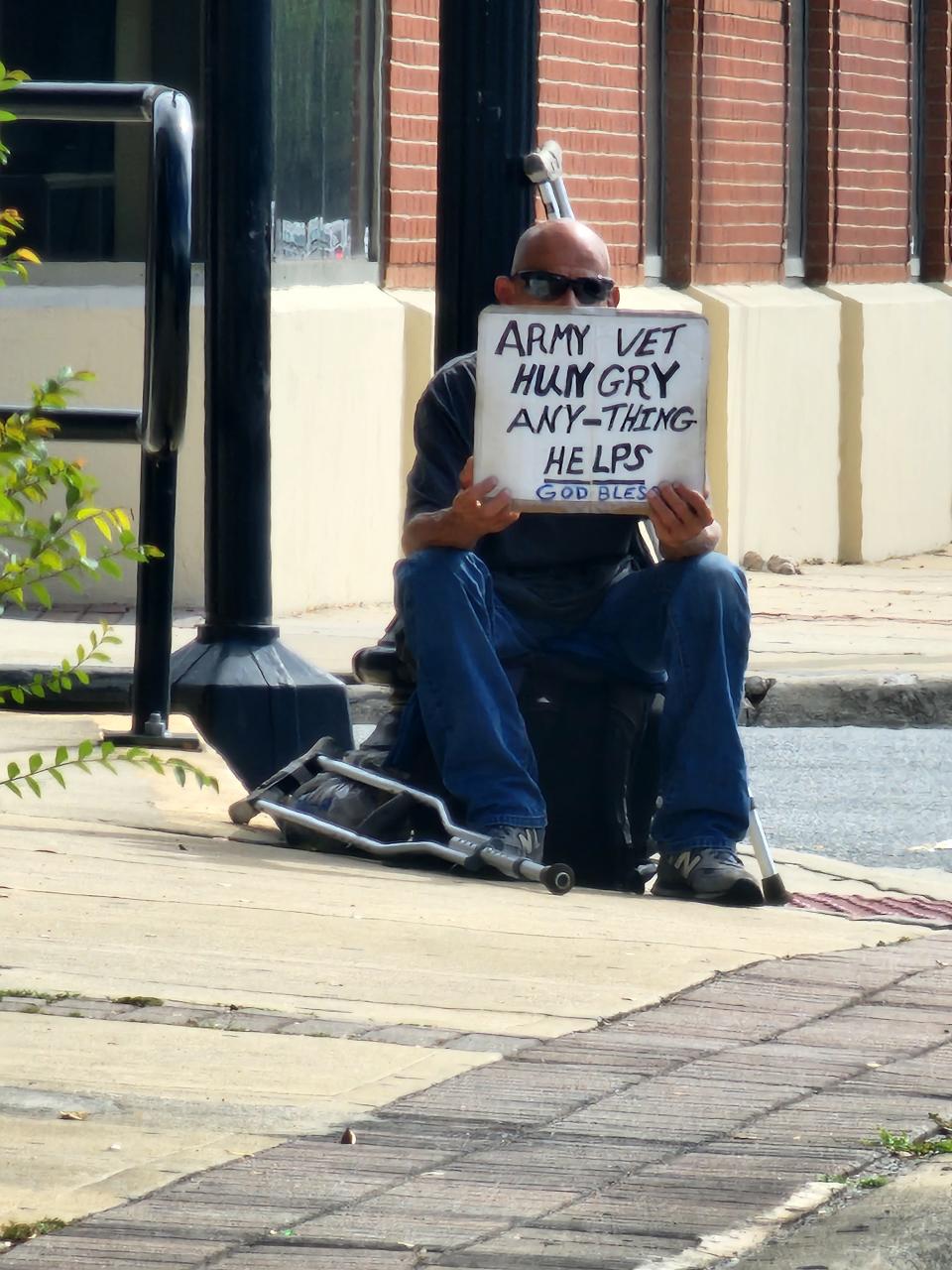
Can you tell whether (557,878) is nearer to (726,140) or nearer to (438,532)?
(438,532)

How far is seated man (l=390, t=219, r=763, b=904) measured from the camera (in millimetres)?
→ 5012

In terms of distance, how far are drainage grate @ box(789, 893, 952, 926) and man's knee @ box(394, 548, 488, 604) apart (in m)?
0.89

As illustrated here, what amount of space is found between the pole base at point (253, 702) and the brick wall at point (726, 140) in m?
7.59

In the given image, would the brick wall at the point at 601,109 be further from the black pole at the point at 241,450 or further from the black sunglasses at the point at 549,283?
the black sunglasses at the point at 549,283

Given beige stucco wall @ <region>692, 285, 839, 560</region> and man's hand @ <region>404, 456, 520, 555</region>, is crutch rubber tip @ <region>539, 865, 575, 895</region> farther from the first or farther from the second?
beige stucco wall @ <region>692, 285, 839, 560</region>

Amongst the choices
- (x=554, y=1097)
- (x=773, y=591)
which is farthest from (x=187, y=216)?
(x=773, y=591)

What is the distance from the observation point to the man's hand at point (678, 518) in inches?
198

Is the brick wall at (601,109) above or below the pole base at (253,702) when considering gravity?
above

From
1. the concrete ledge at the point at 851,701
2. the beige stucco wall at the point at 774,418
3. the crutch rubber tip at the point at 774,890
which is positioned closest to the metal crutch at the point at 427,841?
the crutch rubber tip at the point at 774,890

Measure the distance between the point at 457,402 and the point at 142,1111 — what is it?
2.33 meters

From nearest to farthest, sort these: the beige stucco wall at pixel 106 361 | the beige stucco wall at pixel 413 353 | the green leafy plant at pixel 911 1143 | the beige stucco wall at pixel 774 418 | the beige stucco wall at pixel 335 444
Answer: the green leafy plant at pixel 911 1143
the beige stucco wall at pixel 106 361
the beige stucco wall at pixel 335 444
the beige stucco wall at pixel 413 353
the beige stucco wall at pixel 774 418

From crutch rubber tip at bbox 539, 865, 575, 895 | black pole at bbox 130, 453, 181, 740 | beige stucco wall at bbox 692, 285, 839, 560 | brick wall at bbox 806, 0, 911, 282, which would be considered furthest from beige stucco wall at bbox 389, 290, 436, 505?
crutch rubber tip at bbox 539, 865, 575, 895

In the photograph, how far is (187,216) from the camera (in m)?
5.55

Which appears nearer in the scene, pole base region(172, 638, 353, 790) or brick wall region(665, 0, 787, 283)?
pole base region(172, 638, 353, 790)
